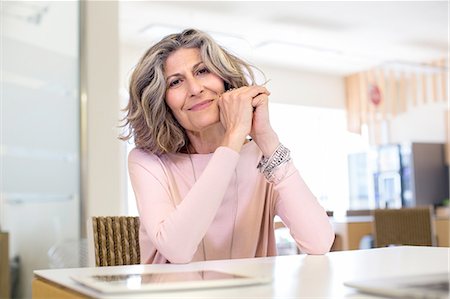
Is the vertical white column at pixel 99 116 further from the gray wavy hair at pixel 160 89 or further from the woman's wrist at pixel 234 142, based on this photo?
the woman's wrist at pixel 234 142

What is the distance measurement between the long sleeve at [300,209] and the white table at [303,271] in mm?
132

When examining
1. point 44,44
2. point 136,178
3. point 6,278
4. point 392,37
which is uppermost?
point 392,37

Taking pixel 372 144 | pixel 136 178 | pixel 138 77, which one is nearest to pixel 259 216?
pixel 136 178

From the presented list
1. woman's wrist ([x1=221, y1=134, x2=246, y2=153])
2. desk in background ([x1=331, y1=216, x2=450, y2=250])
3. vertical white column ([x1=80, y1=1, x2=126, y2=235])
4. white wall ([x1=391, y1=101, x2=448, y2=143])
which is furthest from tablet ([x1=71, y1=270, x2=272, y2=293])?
white wall ([x1=391, y1=101, x2=448, y2=143])

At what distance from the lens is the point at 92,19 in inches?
152

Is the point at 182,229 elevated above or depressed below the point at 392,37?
below

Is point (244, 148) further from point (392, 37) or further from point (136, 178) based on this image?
point (392, 37)

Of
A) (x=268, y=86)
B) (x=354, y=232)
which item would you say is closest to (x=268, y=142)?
(x=354, y=232)

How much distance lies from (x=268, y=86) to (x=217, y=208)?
6999 mm

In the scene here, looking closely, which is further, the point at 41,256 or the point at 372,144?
the point at 372,144

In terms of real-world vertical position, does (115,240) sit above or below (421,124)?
below

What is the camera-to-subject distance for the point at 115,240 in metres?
1.61

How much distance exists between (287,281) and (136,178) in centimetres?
70

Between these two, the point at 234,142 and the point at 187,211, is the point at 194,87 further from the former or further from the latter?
the point at 187,211
